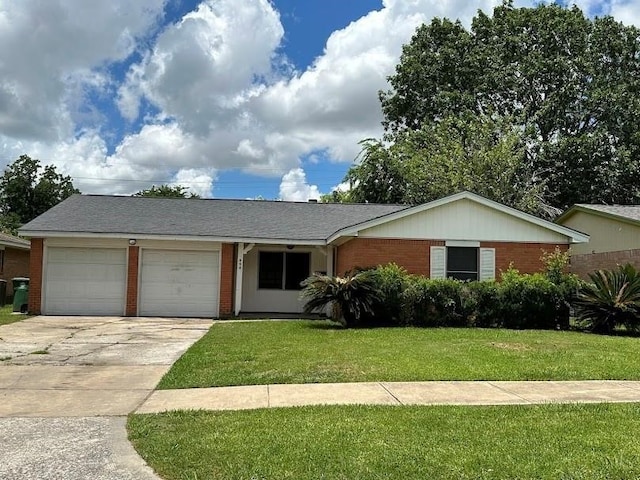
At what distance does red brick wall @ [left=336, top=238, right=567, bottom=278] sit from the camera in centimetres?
1694

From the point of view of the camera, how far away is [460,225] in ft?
56.3

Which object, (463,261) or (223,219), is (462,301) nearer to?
(463,261)

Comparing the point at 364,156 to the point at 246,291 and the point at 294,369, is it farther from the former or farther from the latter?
Result: the point at 294,369

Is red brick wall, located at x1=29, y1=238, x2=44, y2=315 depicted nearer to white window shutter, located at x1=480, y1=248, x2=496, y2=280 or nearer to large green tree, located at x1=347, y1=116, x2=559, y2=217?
white window shutter, located at x1=480, y1=248, x2=496, y2=280

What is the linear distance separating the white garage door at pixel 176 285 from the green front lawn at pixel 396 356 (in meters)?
4.59

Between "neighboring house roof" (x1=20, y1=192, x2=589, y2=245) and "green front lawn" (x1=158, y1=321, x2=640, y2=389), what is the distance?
4.20m

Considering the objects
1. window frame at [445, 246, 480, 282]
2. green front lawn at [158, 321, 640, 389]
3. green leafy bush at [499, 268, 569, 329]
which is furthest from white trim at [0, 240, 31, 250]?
green leafy bush at [499, 268, 569, 329]

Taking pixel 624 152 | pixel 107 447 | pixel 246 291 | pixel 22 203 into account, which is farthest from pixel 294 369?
pixel 22 203

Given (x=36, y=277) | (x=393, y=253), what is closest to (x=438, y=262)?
(x=393, y=253)

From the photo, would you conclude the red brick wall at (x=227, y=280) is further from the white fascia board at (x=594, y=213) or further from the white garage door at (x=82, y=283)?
the white fascia board at (x=594, y=213)

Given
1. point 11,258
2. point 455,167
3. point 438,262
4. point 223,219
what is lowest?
point 11,258

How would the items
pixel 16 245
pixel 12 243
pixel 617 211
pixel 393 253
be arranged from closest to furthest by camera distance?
pixel 393 253 → pixel 617 211 → pixel 12 243 → pixel 16 245

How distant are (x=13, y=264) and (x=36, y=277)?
1069 cm

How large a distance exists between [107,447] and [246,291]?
1502cm
